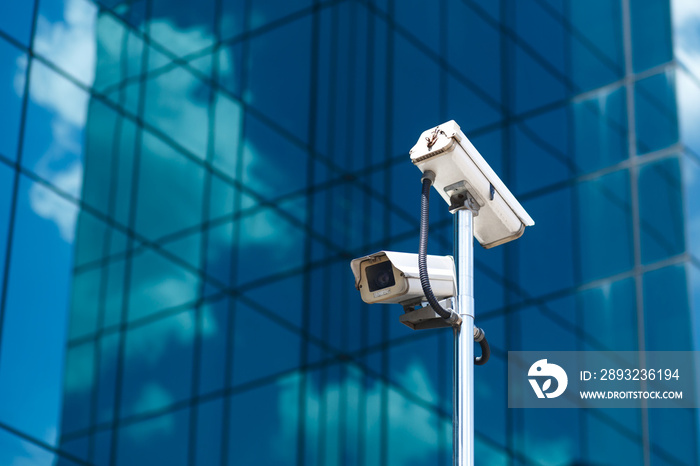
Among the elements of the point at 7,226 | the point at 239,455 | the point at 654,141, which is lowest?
the point at 239,455

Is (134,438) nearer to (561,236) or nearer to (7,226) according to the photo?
(7,226)

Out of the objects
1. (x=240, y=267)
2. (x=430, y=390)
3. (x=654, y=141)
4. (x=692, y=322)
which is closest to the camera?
(x=692, y=322)

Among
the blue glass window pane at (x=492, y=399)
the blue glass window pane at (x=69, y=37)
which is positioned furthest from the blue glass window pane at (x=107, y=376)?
the blue glass window pane at (x=492, y=399)

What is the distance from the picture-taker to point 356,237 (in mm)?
19203

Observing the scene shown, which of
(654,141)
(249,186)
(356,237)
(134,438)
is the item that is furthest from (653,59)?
(134,438)

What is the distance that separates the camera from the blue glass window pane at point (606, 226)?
16078 millimetres

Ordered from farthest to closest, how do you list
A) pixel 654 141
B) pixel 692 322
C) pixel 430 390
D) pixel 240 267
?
1. pixel 240 267
2. pixel 430 390
3. pixel 654 141
4. pixel 692 322

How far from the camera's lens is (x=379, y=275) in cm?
577

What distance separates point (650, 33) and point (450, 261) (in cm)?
1201

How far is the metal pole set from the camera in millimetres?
5281

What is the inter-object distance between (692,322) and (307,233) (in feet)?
22.9

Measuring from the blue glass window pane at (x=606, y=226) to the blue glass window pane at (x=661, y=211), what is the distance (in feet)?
0.82

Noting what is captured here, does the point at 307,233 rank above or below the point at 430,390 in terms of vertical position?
above

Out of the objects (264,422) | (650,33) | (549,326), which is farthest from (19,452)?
(650,33)
